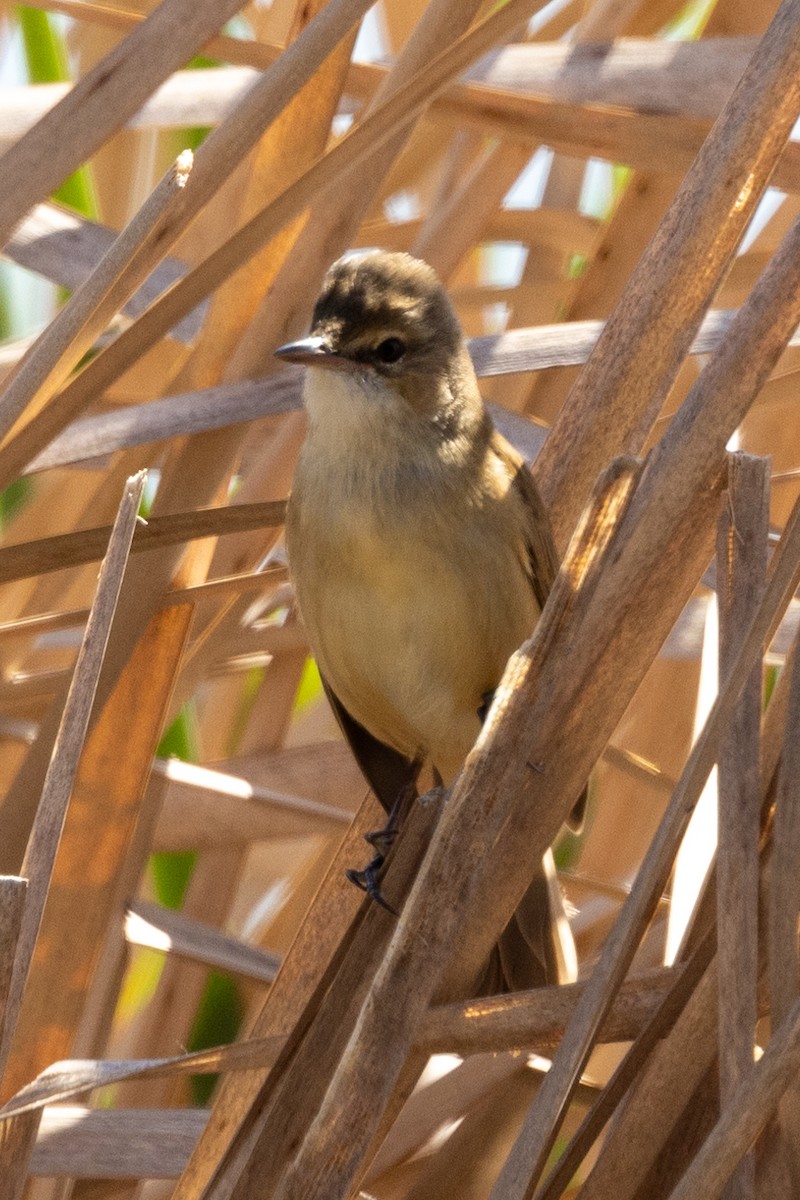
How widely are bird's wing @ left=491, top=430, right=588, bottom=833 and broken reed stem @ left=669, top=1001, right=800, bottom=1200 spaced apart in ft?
2.96

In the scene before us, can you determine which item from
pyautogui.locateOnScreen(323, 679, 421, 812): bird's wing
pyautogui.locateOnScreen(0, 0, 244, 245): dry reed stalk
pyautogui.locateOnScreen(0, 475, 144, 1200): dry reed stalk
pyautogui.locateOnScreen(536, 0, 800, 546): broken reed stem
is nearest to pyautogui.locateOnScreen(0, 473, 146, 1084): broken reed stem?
pyautogui.locateOnScreen(0, 475, 144, 1200): dry reed stalk

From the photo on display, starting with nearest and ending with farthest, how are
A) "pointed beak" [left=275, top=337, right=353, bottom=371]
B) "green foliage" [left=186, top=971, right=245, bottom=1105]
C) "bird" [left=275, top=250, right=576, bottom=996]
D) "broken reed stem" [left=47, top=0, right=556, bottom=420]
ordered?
"broken reed stem" [left=47, top=0, right=556, bottom=420] → "pointed beak" [left=275, top=337, right=353, bottom=371] → "bird" [left=275, top=250, right=576, bottom=996] → "green foliage" [left=186, top=971, right=245, bottom=1105]

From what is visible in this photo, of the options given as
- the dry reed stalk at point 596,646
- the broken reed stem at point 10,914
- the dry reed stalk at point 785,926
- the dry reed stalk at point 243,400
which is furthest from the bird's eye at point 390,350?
the broken reed stem at point 10,914

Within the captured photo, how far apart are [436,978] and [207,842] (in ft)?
4.40

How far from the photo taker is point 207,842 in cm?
285

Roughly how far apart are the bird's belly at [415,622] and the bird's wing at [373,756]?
4.4 inches

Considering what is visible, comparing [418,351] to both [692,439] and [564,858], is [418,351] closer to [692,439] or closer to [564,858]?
[692,439]

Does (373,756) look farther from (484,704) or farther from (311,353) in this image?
(311,353)

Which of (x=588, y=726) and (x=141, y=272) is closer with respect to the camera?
(x=588, y=726)

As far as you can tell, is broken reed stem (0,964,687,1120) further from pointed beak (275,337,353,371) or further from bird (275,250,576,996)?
pointed beak (275,337,353,371)

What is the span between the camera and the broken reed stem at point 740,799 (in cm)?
155

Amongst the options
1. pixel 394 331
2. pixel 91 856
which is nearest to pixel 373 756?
pixel 91 856

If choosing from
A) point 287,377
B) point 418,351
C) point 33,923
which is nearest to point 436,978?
point 33,923

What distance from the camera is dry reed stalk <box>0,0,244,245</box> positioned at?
6.38ft
